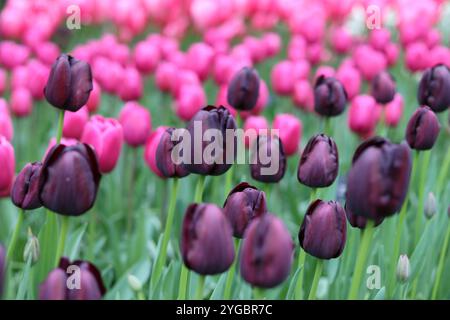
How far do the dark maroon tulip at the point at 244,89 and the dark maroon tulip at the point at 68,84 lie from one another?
449mm

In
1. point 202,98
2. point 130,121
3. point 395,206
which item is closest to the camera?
point 395,206

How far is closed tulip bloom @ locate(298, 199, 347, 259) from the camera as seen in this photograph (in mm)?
1300

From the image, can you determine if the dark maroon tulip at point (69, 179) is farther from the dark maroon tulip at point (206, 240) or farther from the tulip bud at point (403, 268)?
the tulip bud at point (403, 268)

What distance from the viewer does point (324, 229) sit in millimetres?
1301

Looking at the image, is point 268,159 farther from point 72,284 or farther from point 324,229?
point 72,284

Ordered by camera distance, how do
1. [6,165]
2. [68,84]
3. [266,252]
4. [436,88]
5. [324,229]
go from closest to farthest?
[266,252] → [324,229] → [68,84] → [6,165] → [436,88]

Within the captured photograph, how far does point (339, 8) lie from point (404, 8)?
46 centimetres

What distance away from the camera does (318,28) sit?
386cm

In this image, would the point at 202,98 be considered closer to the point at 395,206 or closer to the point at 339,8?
the point at 395,206

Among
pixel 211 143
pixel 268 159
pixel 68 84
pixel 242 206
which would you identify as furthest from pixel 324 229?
pixel 68 84

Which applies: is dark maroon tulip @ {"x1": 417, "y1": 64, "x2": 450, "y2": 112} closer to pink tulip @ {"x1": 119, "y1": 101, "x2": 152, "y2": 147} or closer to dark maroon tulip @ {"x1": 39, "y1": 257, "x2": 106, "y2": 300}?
pink tulip @ {"x1": 119, "y1": 101, "x2": 152, "y2": 147}

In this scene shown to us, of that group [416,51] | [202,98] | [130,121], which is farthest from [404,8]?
[130,121]

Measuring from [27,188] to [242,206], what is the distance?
41cm

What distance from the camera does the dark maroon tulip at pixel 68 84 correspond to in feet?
5.28
